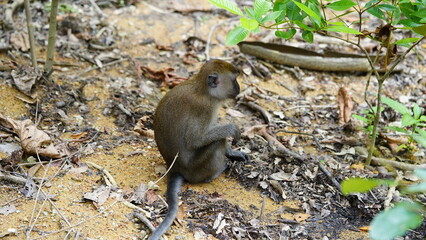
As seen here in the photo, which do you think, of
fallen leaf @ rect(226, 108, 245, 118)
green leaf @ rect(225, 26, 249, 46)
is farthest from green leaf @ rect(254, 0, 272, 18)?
fallen leaf @ rect(226, 108, 245, 118)

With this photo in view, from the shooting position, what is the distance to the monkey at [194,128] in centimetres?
517

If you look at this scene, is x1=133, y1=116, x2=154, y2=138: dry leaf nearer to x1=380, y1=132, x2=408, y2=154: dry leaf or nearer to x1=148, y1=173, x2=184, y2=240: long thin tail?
x1=148, y1=173, x2=184, y2=240: long thin tail

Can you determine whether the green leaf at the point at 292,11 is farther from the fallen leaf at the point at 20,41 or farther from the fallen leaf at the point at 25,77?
the fallen leaf at the point at 20,41

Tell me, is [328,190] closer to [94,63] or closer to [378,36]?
[378,36]

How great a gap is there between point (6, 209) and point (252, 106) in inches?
152

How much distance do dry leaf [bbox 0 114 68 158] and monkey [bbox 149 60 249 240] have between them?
3.73ft

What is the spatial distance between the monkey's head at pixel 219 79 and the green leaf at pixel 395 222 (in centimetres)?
387

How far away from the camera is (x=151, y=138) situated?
20.2ft

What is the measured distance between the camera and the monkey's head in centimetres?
532

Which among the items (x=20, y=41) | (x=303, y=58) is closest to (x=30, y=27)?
(x=20, y=41)

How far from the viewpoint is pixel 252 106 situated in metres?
7.09

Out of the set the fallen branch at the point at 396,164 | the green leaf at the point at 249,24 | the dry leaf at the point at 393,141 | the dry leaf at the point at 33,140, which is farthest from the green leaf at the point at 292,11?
the dry leaf at the point at 393,141

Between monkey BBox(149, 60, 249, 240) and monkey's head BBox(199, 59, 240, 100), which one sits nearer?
monkey BBox(149, 60, 249, 240)

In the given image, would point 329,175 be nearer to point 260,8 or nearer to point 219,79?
point 219,79
